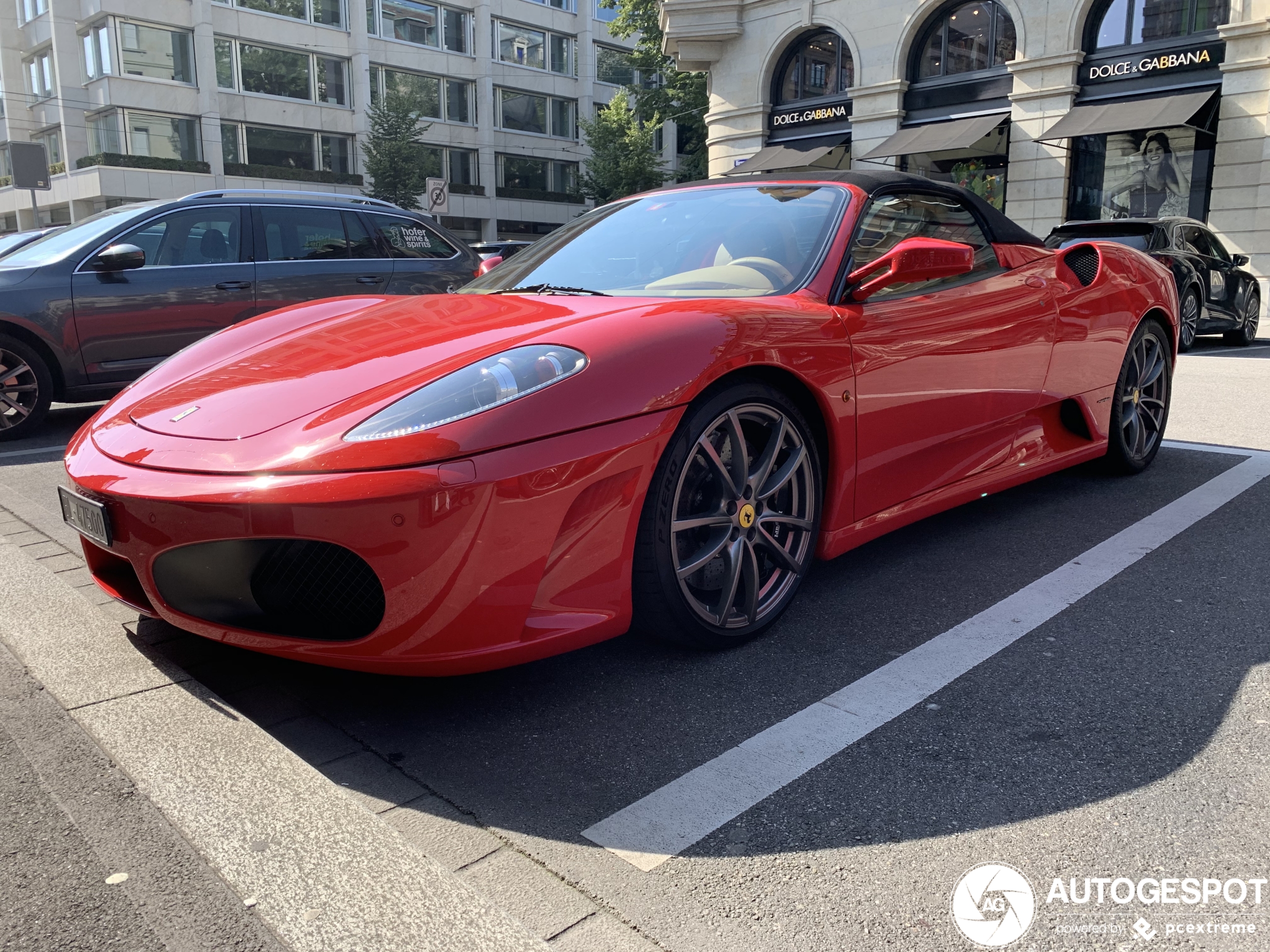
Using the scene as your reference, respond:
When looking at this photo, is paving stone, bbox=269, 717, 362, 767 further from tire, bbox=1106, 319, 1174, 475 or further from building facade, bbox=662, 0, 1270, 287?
building facade, bbox=662, 0, 1270, 287

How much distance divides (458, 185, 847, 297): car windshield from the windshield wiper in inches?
0.6

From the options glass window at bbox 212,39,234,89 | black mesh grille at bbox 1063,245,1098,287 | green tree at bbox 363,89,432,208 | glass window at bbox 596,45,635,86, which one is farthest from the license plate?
glass window at bbox 596,45,635,86

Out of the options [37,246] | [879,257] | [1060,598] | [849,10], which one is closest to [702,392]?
[879,257]

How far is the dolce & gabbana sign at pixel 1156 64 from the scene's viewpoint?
18391 millimetres

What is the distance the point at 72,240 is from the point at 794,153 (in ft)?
65.7

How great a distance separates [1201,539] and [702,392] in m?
2.32

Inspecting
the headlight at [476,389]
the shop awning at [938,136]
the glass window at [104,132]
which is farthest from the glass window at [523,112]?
the headlight at [476,389]

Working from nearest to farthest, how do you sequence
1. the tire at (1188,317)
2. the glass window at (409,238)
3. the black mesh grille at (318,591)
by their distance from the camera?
1. the black mesh grille at (318,591)
2. the glass window at (409,238)
3. the tire at (1188,317)

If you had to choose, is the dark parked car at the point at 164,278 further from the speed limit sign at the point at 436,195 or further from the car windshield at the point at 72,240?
the speed limit sign at the point at 436,195

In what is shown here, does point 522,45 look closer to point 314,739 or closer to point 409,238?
point 409,238

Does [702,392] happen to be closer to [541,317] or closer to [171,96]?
[541,317]

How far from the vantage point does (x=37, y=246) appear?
6.98m

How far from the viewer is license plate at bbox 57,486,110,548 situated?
96.2 inches

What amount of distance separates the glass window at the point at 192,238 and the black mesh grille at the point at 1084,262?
5341 mm
